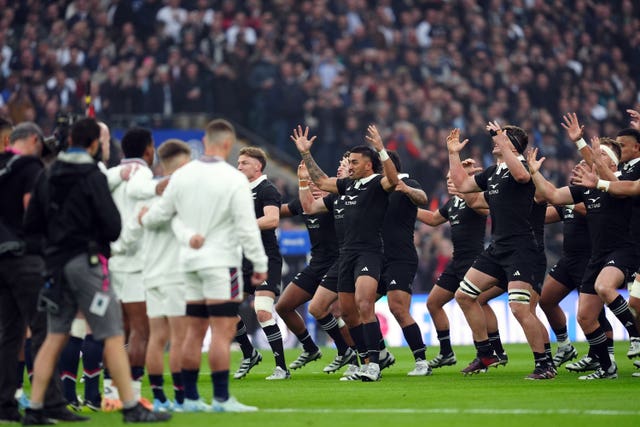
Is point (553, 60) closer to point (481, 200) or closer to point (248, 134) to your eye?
point (248, 134)

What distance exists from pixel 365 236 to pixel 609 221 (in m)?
2.67

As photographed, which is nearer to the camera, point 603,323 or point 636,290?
point 636,290

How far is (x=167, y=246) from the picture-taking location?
10.1 meters

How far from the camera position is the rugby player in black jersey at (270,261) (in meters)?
14.2

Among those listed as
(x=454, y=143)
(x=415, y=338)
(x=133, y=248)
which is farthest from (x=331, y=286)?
(x=133, y=248)

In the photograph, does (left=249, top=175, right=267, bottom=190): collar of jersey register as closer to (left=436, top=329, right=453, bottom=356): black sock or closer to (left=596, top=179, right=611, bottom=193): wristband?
(left=436, top=329, right=453, bottom=356): black sock

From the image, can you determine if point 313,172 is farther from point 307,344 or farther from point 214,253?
point 214,253

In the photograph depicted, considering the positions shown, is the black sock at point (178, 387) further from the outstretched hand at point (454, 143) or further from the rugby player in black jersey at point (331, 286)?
the outstretched hand at point (454, 143)

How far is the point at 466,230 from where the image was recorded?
1575cm

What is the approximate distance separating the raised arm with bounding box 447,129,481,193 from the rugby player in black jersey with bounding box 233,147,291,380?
205cm

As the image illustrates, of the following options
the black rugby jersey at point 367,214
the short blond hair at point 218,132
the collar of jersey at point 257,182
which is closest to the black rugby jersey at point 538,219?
the black rugby jersey at point 367,214

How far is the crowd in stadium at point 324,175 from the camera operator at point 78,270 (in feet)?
0.06

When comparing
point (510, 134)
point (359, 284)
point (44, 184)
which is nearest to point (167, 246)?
point (44, 184)

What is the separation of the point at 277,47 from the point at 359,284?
15.7 m
